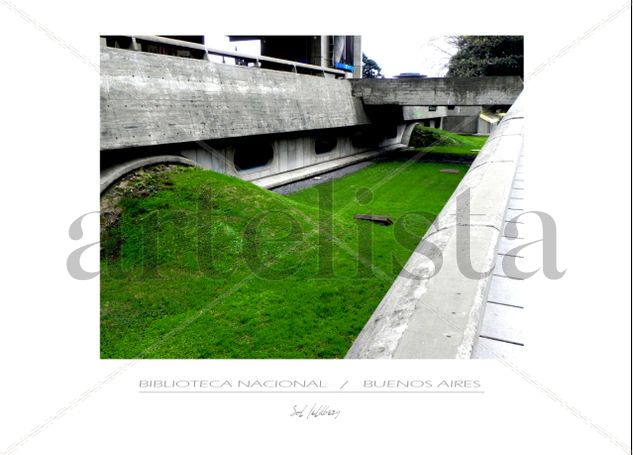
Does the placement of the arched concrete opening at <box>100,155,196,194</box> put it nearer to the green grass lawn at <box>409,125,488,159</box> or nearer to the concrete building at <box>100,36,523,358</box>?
the concrete building at <box>100,36,523,358</box>

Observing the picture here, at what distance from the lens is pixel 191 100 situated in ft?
28.8

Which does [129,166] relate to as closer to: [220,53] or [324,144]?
[220,53]

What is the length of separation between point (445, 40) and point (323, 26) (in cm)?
2098

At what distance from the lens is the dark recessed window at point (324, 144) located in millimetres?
15516

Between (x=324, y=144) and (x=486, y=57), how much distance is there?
38.6ft

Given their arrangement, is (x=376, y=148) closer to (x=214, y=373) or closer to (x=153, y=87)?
(x=153, y=87)

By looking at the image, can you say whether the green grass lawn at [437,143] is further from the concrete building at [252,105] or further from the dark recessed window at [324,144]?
the dark recessed window at [324,144]

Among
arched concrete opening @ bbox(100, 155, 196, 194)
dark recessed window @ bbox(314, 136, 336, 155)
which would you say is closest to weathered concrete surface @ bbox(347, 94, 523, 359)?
arched concrete opening @ bbox(100, 155, 196, 194)

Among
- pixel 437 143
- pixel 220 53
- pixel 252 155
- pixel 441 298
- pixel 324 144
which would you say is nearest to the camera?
pixel 441 298

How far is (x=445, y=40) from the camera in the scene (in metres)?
22.1

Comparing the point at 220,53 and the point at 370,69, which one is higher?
the point at 370,69

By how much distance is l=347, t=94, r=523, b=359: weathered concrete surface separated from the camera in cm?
158

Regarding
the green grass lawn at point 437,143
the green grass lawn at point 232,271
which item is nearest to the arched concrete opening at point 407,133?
the green grass lawn at point 437,143

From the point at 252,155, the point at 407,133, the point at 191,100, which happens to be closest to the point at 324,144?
the point at 252,155
